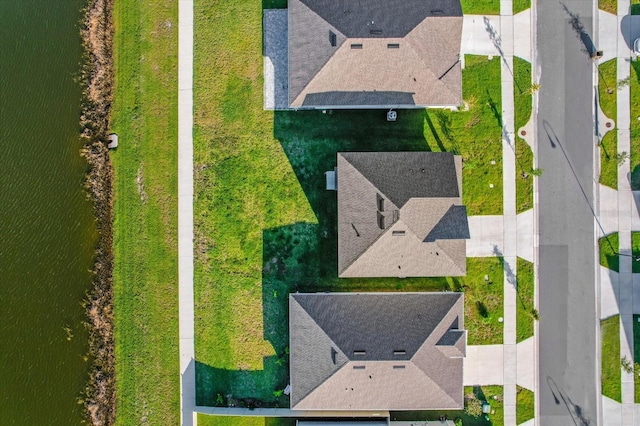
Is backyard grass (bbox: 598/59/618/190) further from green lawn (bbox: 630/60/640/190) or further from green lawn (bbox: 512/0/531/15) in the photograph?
green lawn (bbox: 512/0/531/15)

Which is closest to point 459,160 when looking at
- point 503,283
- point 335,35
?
point 503,283

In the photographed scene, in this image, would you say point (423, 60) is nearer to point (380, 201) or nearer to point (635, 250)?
point (380, 201)

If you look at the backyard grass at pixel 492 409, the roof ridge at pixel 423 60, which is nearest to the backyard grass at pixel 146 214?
the roof ridge at pixel 423 60

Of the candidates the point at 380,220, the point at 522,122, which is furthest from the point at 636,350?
the point at 380,220

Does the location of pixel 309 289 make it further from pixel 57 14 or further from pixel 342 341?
pixel 57 14

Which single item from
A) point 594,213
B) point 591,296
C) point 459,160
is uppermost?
point 459,160

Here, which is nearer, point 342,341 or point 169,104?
point 342,341

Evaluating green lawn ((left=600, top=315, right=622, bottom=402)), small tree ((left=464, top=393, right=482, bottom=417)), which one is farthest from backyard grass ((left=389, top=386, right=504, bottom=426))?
green lawn ((left=600, top=315, right=622, bottom=402))
